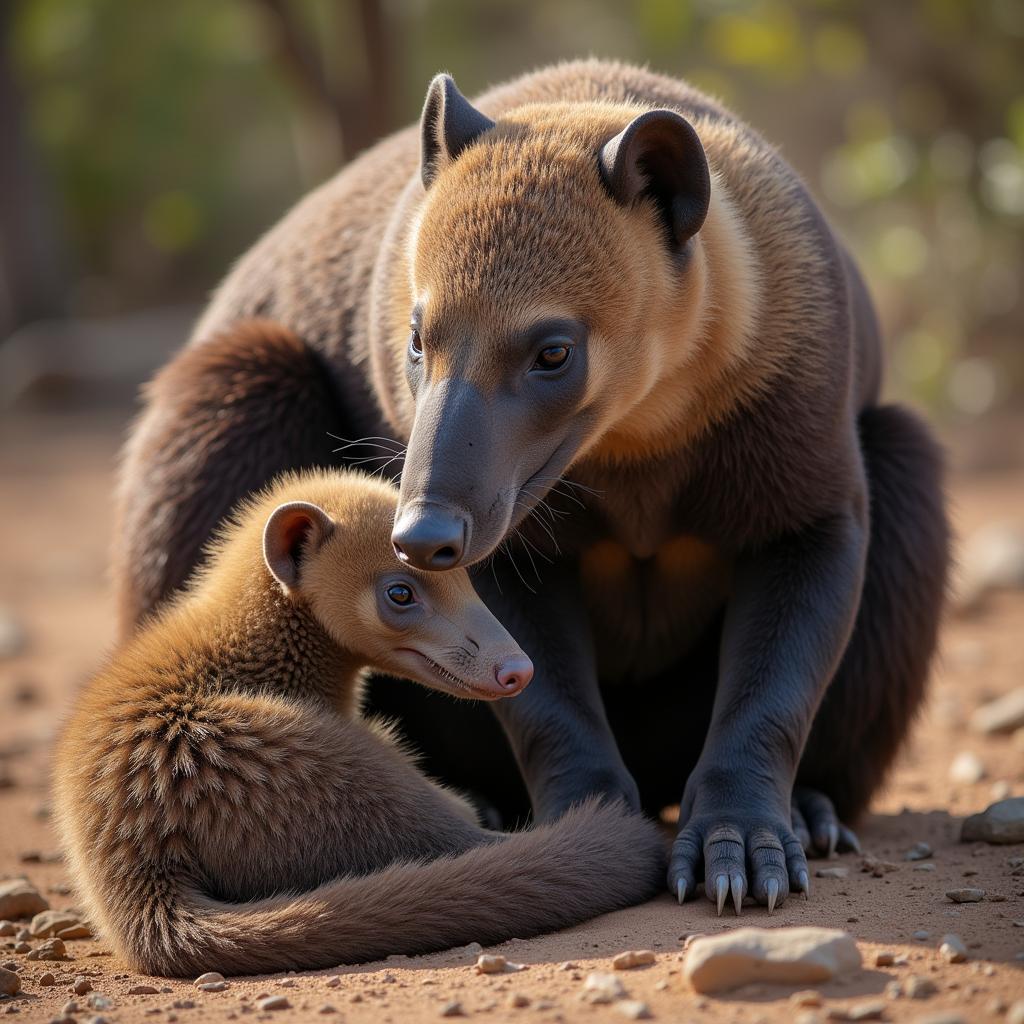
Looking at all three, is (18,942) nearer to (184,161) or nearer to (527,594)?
(527,594)

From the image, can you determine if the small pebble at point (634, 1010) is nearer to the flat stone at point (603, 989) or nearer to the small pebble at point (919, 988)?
the flat stone at point (603, 989)

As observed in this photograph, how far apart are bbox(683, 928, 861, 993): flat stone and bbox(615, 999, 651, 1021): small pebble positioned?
134mm

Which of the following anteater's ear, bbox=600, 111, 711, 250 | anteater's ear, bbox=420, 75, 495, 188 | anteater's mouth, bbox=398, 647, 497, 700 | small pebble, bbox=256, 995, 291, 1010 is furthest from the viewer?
anteater's ear, bbox=420, 75, 495, 188

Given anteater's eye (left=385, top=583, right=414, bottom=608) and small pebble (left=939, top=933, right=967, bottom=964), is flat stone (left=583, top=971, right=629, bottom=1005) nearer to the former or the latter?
small pebble (left=939, top=933, right=967, bottom=964)

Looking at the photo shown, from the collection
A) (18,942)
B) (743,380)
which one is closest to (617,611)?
(743,380)

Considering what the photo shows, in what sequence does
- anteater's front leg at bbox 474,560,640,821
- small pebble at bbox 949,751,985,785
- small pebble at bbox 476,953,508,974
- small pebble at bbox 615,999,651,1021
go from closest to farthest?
small pebble at bbox 615,999,651,1021 → small pebble at bbox 476,953,508,974 → anteater's front leg at bbox 474,560,640,821 → small pebble at bbox 949,751,985,785

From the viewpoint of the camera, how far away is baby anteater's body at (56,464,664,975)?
3.60 metres

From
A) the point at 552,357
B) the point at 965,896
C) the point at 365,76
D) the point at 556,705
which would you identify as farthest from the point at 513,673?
the point at 365,76

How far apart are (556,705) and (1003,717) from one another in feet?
7.33

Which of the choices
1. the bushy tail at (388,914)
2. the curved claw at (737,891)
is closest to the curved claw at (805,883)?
the curved claw at (737,891)

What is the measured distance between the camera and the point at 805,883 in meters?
3.92

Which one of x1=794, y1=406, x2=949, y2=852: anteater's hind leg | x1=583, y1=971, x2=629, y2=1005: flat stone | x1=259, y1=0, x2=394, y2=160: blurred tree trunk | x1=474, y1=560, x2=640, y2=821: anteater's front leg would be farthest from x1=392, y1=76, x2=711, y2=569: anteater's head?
x1=259, y1=0, x2=394, y2=160: blurred tree trunk

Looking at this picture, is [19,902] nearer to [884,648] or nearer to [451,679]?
[451,679]

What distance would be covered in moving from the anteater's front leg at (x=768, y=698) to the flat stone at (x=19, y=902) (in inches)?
73.6
